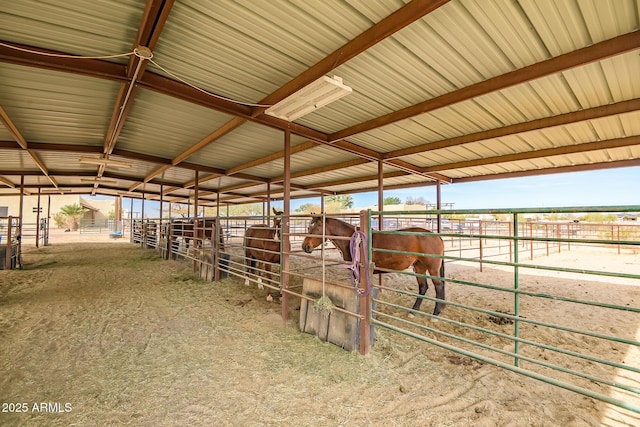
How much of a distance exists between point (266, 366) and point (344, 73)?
3053 mm

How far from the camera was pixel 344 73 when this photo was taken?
9.57 feet

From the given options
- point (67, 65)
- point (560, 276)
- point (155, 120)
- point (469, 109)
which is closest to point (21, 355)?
point (67, 65)

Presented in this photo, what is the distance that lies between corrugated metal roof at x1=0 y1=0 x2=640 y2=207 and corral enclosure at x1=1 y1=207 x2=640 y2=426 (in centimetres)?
200

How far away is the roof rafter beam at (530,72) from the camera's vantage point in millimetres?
2154

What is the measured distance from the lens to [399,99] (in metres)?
3.47

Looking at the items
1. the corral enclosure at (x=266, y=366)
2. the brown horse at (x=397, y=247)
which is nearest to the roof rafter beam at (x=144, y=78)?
the brown horse at (x=397, y=247)

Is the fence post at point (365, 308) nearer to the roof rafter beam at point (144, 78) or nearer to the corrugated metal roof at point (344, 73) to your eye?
the corrugated metal roof at point (344, 73)

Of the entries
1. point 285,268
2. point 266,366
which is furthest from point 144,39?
point 266,366

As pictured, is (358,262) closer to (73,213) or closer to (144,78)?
(144,78)

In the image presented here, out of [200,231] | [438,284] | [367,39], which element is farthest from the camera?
[200,231]

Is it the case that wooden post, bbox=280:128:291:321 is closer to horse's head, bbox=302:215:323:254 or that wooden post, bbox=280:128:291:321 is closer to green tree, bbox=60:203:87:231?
horse's head, bbox=302:215:323:254

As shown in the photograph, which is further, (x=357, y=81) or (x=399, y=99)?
(x=399, y=99)

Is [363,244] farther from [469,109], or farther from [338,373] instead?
[469,109]

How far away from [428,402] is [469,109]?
11.5 ft
